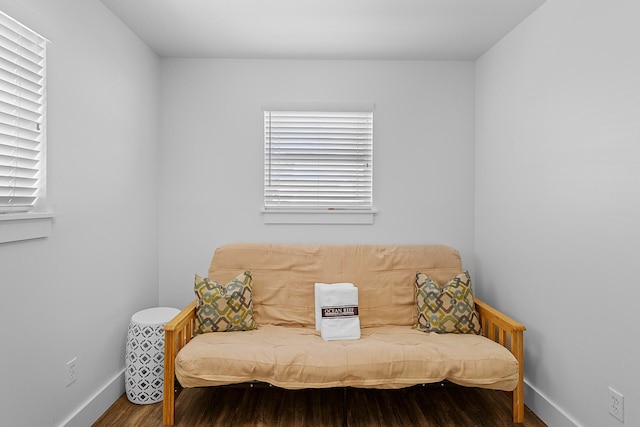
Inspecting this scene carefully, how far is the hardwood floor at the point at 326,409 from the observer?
7.88 ft

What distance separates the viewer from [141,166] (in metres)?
3.04

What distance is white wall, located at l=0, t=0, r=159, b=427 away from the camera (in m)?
1.83

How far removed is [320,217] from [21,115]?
7.09 feet

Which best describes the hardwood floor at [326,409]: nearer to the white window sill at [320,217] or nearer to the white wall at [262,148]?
the white wall at [262,148]

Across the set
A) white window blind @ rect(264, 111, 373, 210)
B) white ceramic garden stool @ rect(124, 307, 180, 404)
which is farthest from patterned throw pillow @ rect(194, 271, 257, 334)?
white window blind @ rect(264, 111, 373, 210)

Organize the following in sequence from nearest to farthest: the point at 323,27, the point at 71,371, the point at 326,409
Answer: the point at 71,371 < the point at 326,409 < the point at 323,27

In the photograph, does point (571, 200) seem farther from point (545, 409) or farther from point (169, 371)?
point (169, 371)

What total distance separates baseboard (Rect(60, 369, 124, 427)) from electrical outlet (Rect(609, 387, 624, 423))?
2858 millimetres

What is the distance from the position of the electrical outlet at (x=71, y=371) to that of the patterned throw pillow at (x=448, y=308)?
87.9 inches

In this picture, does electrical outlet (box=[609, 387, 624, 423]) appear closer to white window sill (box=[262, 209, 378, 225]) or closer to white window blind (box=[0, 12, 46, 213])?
white window sill (box=[262, 209, 378, 225])

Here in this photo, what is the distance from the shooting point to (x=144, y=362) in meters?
2.57

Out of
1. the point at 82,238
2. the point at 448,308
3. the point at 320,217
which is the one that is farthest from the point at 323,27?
the point at 448,308

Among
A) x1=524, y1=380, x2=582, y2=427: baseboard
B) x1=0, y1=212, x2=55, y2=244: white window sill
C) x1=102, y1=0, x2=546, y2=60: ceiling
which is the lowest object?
x1=524, y1=380, x2=582, y2=427: baseboard

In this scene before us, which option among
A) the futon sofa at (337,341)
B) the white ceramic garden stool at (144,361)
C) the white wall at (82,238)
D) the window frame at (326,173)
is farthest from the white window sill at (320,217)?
the white ceramic garden stool at (144,361)
